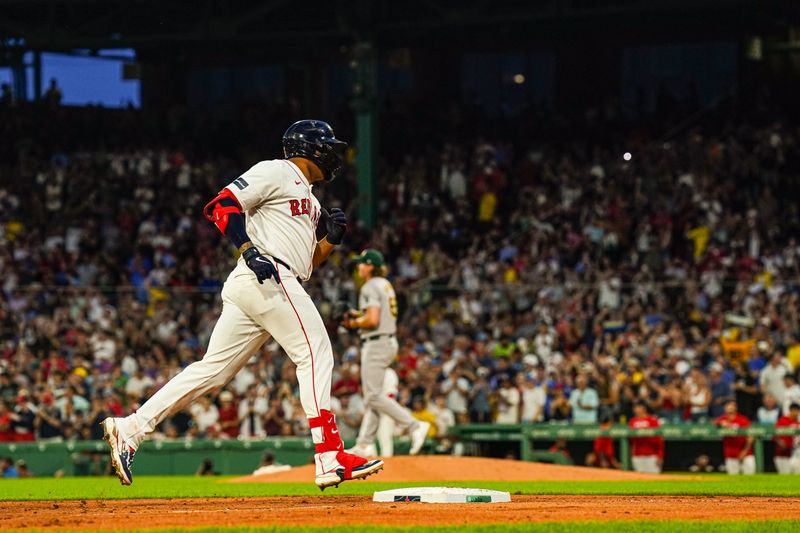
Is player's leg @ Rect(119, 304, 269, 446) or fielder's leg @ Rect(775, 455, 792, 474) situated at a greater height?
player's leg @ Rect(119, 304, 269, 446)

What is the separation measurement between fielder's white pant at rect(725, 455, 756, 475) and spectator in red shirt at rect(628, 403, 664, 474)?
0.82 metres

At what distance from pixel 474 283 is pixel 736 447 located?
6291 millimetres

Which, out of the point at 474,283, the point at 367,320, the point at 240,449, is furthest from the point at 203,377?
the point at 474,283

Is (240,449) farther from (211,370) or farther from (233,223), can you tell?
(233,223)

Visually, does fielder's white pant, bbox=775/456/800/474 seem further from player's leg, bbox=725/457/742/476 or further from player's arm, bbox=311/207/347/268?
player's arm, bbox=311/207/347/268

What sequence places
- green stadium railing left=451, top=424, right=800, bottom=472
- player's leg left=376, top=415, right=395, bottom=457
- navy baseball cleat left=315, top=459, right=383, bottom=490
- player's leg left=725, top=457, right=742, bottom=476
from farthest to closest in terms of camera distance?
1. player's leg left=725, top=457, right=742, bottom=476
2. green stadium railing left=451, top=424, right=800, bottom=472
3. player's leg left=376, top=415, right=395, bottom=457
4. navy baseball cleat left=315, top=459, right=383, bottom=490

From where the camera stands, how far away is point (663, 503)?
25.0ft

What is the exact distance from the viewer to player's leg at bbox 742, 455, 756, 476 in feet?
51.6

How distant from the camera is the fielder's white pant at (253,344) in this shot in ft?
23.1

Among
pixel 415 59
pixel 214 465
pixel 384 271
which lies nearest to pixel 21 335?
pixel 214 465

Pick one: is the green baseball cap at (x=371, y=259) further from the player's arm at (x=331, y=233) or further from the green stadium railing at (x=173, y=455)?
the green stadium railing at (x=173, y=455)

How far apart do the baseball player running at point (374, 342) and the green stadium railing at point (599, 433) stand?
14.2 ft

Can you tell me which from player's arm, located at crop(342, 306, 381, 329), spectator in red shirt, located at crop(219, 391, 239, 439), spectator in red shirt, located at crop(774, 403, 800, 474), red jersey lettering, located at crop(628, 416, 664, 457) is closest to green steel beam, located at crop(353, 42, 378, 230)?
spectator in red shirt, located at crop(219, 391, 239, 439)

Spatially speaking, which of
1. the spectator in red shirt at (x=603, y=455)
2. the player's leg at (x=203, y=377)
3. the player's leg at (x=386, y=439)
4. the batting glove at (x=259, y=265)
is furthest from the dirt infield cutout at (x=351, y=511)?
the spectator in red shirt at (x=603, y=455)
